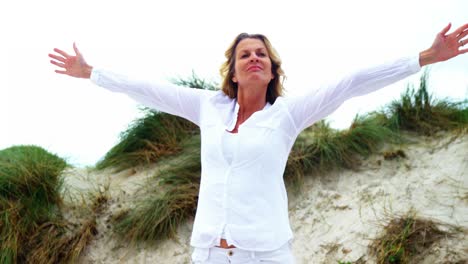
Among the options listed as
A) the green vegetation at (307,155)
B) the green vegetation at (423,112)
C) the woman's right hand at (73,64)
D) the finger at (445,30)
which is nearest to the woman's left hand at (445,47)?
the finger at (445,30)

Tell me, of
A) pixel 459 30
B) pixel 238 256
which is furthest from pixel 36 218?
pixel 459 30

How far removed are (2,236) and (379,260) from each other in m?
3.60

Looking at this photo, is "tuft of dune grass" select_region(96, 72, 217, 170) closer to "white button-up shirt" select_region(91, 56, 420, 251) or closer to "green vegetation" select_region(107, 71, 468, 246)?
"green vegetation" select_region(107, 71, 468, 246)

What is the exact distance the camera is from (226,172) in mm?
2213

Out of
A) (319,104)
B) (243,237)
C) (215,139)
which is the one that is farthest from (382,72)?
(243,237)

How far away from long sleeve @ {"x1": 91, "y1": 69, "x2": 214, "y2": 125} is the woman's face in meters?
0.21

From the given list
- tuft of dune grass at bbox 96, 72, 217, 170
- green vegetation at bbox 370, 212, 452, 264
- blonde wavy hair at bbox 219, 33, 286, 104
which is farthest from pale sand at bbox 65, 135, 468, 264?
blonde wavy hair at bbox 219, 33, 286, 104

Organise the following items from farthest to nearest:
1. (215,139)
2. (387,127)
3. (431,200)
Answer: (387,127), (431,200), (215,139)

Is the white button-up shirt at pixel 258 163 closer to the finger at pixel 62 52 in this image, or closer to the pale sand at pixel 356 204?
the finger at pixel 62 52

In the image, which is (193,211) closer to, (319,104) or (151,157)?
(151,157)

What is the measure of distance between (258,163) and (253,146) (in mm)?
77

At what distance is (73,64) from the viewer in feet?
8.69

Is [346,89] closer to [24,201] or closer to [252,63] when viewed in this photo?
[252,63]

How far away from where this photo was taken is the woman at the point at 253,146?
2141mm
